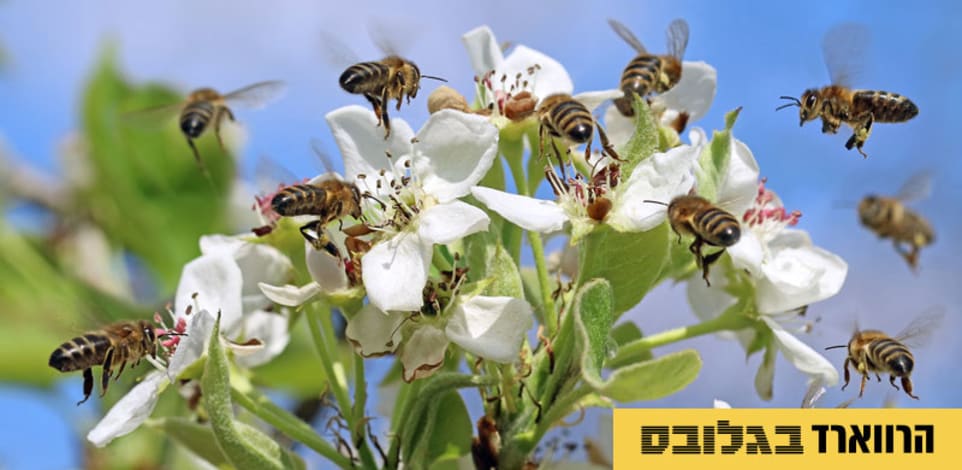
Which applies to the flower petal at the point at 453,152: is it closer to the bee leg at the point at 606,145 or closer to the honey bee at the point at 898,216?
the bee leg at the point at 606,145

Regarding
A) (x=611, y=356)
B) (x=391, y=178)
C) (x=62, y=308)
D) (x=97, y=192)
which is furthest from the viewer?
(x=97, y=192)

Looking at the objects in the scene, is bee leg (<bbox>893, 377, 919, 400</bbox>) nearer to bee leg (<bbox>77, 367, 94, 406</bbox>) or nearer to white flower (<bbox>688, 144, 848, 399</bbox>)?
white flower (<bbox>688, 144, 848, 399</bbox>)

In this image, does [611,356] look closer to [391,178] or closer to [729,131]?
Result: [729,131]

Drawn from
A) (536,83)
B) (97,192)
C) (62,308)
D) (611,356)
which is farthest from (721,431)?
(97,192)

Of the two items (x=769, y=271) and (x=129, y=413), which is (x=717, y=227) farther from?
(x=129, y=413)

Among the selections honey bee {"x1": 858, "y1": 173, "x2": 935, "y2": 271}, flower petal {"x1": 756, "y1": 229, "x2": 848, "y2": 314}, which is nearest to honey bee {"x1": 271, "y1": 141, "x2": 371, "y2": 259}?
flower petal {"x1": 756, "y1": 229, "x2": 848, "y2": 314}

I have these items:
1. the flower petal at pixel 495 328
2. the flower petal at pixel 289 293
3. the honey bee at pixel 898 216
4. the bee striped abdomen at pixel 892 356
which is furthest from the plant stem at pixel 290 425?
the honey bee at pixel 898 216
